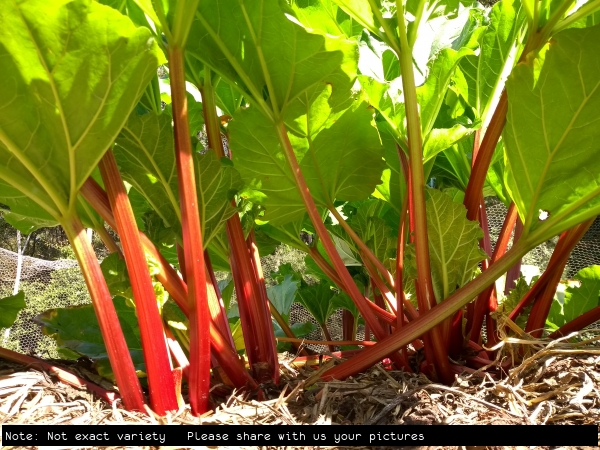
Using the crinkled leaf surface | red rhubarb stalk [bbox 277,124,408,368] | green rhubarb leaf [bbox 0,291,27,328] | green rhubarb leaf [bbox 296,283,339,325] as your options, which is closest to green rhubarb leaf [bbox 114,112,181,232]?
the crinkled leaf surface

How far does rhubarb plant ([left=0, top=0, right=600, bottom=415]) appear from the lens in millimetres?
480

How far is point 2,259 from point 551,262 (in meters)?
3.98

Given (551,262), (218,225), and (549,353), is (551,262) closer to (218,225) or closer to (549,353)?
(549,353)

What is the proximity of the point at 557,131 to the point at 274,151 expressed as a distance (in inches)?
12.4

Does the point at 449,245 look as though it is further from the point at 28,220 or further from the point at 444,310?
the point at 28,220

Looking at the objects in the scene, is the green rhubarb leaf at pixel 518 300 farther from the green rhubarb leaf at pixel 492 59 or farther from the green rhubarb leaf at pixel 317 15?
the green rhubarb leaf at pixel 317 15

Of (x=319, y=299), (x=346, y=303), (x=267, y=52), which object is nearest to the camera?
(x=267, y=52)

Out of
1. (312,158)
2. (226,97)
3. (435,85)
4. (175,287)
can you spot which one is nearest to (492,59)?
(435,85)

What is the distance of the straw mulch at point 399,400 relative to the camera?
1.58ft

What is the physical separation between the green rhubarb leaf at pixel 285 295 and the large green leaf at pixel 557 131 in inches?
20.9

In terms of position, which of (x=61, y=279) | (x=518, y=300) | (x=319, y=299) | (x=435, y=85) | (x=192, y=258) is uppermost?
(x=435, y=85)

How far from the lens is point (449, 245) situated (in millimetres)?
585

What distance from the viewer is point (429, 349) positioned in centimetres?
58

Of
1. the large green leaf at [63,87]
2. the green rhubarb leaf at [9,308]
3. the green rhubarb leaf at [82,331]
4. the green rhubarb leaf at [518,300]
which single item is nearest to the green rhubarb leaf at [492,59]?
the green rhubarb leaf at [518,300]
